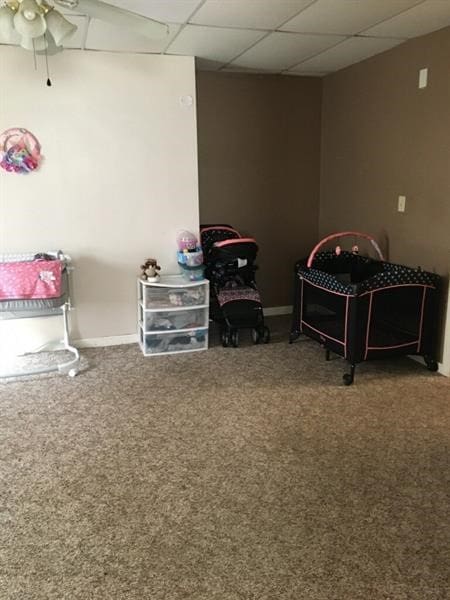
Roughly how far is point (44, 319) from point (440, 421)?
298 centimetres

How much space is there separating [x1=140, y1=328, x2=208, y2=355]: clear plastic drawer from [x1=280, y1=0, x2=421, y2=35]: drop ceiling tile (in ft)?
7.51

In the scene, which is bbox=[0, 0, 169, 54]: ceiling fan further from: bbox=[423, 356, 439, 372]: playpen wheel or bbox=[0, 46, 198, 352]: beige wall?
bbox=[423, 356, 439, 372]: playpen wheel

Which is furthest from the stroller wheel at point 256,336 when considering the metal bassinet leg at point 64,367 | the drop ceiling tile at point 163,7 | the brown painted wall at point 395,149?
the drop ceiling tile at point 163,7

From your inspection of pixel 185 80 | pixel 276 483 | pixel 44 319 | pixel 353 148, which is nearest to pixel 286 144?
pixel 353 148

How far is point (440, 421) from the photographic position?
9.84ft

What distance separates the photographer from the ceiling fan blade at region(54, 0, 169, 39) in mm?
2304

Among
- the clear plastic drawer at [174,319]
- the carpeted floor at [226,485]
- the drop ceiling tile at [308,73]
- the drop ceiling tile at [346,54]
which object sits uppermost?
the drop ceiling tile at [346,54]

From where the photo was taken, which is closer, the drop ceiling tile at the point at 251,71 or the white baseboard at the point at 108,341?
the white baseboard at the point at 108,341

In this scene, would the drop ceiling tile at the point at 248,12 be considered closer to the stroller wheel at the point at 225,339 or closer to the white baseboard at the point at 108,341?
the stroller wheel at the point at 225,339

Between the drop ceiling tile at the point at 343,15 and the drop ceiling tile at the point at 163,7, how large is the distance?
67cm

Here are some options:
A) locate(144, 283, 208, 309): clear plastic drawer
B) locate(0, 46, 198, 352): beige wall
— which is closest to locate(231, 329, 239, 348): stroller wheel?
locate(144, 283, 208, 309): clear plastic drawer

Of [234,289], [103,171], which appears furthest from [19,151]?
[234,289]

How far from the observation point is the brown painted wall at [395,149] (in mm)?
3579

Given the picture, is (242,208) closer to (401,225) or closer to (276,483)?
(401,225)
